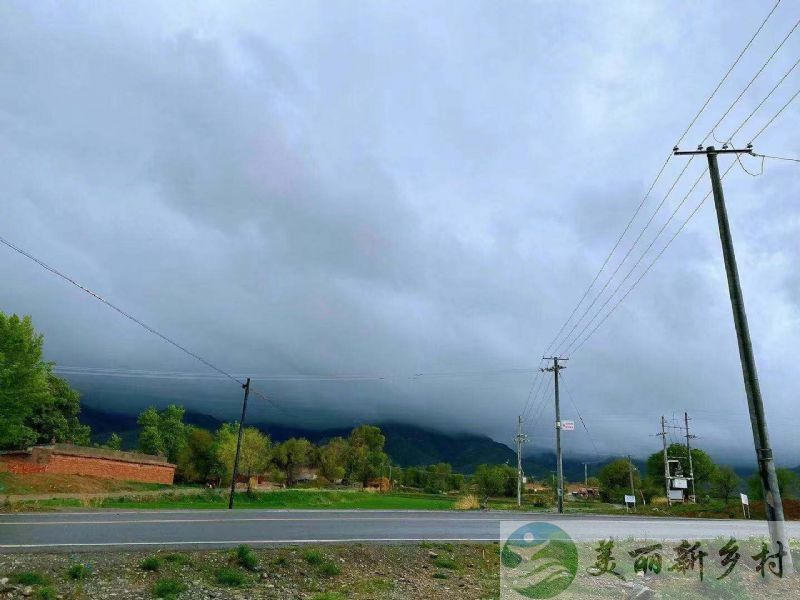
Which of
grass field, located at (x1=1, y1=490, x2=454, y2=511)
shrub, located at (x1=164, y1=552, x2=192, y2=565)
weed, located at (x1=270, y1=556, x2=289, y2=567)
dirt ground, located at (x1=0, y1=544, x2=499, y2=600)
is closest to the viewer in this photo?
dirt ground, located at (x1=0, y1=544, x2=499, y2=600)

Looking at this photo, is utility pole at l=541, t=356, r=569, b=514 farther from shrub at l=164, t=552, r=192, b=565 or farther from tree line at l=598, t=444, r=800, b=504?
tree line at l=598, t=444, r=800, b=504

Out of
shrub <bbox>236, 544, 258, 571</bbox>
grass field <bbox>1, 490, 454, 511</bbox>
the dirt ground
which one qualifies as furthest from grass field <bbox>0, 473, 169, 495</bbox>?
shrub <bbox>236, 544, 258, 571</bbox>

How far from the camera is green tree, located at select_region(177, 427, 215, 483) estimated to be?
91.3 m

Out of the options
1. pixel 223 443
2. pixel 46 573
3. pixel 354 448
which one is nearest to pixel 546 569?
pixel 46 573

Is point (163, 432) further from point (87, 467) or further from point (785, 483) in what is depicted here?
point (785, 483)

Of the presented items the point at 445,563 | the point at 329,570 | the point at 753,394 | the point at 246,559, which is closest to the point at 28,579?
the point at 246,559

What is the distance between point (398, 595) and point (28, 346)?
1738 inches

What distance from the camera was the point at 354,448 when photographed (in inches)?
4811

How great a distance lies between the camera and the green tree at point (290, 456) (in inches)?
4318

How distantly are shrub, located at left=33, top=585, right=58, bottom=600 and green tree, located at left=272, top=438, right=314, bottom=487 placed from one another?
102 metres

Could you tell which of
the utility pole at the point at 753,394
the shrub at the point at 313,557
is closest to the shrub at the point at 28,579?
the shrub at the point at 313,557

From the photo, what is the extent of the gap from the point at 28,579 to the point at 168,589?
2618 millimetres

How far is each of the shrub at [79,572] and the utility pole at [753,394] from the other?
1415 centimetres

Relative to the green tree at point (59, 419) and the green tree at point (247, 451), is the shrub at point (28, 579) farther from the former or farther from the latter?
the green tree at point (59, 419)
